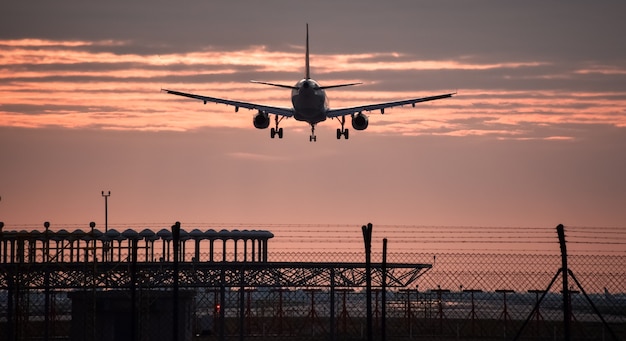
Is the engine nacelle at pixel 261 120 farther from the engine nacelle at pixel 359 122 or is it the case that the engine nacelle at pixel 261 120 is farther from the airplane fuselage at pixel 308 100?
the engine nacelle at pixel 359 122

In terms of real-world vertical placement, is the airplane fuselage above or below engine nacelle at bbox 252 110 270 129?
above

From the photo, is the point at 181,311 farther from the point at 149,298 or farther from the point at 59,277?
the point at 59,277

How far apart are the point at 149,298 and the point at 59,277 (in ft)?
42.1

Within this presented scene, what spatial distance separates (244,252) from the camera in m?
73.1

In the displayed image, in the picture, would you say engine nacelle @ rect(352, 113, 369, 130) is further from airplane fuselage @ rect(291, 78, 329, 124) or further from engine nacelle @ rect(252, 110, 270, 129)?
engine nacelle @ rect(252, 110, 270, 129)

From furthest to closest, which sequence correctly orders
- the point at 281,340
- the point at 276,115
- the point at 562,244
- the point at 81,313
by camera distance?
1. the point at 276,115
2. the point at 281,340
3. the point at 81,313
4. the point at 562,244

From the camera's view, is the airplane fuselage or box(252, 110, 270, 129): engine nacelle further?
box(252, 110, 270, 129): engine nacelle

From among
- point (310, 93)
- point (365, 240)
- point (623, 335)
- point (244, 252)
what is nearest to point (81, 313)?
point (244, 252)

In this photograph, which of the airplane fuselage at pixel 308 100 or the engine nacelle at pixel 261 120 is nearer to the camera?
the airplane fuselage at pixel 308 100

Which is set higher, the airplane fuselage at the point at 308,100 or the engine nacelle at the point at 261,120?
the airplane fuselage at the point at 308,100

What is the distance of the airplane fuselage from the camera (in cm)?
10131

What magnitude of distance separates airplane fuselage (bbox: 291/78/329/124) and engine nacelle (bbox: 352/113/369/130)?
3080mm

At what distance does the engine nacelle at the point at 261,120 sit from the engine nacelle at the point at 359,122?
25.0ft

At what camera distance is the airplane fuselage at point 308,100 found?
101312 mm
